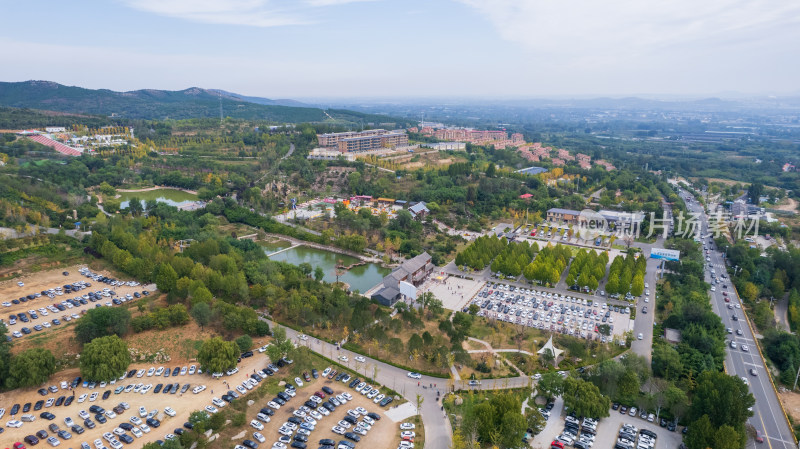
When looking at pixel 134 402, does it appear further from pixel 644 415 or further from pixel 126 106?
pixel 126 106

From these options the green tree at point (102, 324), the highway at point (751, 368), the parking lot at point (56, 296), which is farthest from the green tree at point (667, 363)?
the parking lot at point (56, 296)

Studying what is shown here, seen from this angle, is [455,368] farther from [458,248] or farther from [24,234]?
[24,234]

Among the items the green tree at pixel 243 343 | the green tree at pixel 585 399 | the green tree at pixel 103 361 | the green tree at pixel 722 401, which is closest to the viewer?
the green tree at pixel 722 401

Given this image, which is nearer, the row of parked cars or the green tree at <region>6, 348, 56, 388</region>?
the row of parked cars

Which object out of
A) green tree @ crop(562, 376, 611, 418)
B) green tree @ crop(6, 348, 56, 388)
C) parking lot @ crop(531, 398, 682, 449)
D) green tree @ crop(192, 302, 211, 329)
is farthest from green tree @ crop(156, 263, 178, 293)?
green tree @ crop(562, 376, 611, 418)

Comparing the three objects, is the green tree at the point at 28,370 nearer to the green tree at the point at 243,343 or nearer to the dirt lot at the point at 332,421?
the green tree at the point at 243,343

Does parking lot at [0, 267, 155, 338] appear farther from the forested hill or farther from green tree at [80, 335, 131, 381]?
the forested hill
